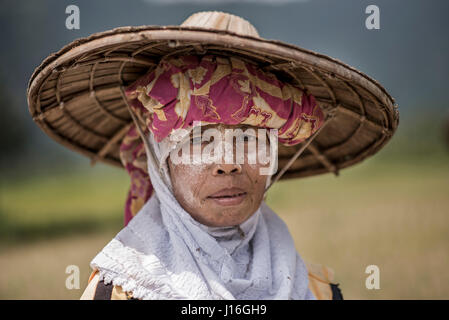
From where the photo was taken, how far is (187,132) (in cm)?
150

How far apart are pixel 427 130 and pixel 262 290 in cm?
487

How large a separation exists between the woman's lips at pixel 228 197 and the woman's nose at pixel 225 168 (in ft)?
0.21

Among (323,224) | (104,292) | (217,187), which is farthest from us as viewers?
(323,224)

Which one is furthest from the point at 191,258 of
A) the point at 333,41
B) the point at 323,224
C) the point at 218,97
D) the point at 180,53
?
the point at 333,41

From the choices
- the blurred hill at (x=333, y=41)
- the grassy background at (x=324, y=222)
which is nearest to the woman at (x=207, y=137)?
the grassy background at (x=324, y=222)

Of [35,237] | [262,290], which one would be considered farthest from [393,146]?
[262,290]

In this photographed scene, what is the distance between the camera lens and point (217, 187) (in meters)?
1.52

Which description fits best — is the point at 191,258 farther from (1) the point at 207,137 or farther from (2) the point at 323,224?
(2) the point at 323,224

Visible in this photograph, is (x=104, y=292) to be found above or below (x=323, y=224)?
above

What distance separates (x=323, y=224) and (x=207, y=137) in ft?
10.2

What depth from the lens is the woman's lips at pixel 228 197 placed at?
1540mm
